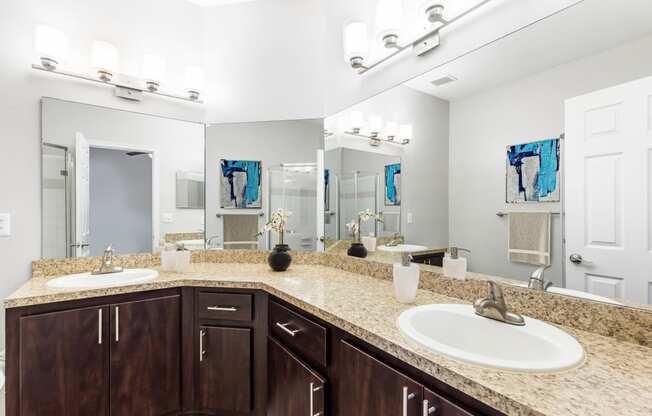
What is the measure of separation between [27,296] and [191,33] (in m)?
1.99

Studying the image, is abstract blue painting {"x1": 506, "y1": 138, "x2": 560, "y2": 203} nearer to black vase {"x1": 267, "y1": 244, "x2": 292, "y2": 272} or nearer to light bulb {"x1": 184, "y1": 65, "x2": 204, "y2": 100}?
black vase {"x1": 267, "y1": 244, "x2": 292, "y2": 272}

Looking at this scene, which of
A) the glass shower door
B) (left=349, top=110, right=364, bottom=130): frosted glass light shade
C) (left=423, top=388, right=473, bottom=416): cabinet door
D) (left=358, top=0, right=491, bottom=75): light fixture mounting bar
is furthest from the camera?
the glass shower door

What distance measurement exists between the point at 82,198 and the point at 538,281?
7.92 ft

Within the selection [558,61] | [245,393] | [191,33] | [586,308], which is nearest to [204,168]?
[191,33]

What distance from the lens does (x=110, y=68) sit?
1.94 m

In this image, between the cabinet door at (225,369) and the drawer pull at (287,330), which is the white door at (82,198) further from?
the drawer pull at (287,330)

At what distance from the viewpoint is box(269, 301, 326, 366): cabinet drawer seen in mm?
1184

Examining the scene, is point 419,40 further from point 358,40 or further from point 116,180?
point 116,180

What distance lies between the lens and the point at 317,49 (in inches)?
89.8

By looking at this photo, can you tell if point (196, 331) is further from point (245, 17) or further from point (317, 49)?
point (245, 17)

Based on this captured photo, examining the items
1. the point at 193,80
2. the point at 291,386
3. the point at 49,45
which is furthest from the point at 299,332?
the point at 49,45

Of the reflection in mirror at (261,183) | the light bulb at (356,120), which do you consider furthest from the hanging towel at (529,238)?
the reflection in mirror at (261,183)

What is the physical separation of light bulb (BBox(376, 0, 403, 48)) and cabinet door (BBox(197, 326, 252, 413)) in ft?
5.57

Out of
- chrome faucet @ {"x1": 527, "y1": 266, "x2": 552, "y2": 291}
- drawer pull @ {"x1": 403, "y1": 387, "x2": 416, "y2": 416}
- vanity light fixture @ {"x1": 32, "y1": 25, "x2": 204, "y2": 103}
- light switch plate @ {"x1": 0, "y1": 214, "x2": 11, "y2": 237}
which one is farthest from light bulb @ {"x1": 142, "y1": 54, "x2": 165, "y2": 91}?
chrome faucet @ {"x1": 527, "y1": 266, "x2": 552, "y2": 291}
